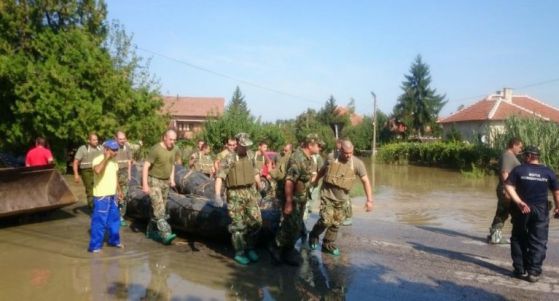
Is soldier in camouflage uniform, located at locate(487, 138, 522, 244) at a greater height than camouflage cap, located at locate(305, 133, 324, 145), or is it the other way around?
camouflage cap, located at locate(305, 133, 324, 145)

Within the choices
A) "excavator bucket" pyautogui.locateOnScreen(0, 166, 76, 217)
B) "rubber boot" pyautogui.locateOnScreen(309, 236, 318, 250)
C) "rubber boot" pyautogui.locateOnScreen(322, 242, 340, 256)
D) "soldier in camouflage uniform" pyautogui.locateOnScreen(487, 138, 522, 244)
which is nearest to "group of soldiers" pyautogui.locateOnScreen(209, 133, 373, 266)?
"rubber boot" pyautogui.locateOnScreen(322, 242, 340, 256)

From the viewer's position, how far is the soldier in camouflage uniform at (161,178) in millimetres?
7602

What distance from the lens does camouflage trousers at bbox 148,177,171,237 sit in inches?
299

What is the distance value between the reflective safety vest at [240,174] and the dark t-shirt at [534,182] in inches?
142

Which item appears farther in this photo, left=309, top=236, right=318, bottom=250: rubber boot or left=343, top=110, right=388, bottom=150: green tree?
left=343, top=110, right=388, bottom=150: green tree

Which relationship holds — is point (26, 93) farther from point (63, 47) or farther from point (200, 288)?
point (200, 288)

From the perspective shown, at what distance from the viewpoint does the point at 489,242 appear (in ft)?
28.7

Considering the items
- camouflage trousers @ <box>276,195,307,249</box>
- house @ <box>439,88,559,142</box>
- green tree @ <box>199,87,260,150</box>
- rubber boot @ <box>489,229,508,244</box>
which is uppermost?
house @ <box>439,88,559,142</box>

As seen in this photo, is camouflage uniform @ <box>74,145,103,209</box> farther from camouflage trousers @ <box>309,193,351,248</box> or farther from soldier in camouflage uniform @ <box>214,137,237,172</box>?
camouflage trousers @ <box>309,193,351,248</box>

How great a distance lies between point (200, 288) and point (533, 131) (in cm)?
2564

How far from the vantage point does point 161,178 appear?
25.5ft

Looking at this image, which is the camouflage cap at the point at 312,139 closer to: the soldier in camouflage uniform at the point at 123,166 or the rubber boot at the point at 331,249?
the rubber boot at the point at 331,249

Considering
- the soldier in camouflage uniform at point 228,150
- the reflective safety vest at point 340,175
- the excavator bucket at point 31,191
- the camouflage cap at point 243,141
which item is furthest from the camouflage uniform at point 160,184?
the excavator bucket at point 31,191

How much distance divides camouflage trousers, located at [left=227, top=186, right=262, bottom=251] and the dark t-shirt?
3561 millimetres
